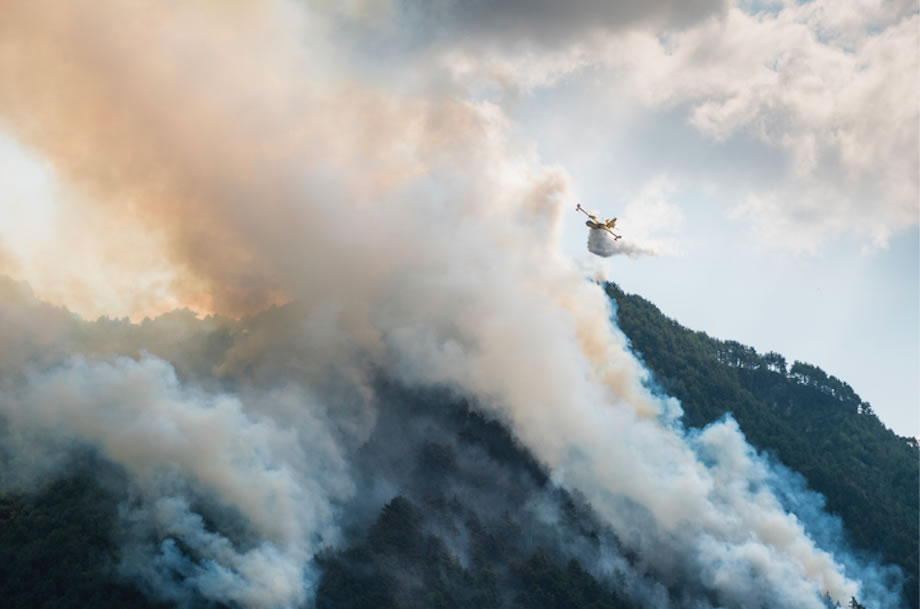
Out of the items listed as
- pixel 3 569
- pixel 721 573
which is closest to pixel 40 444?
pixel 3 569

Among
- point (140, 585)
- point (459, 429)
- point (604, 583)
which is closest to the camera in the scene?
point (140, 585)

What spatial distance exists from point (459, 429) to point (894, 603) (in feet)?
269

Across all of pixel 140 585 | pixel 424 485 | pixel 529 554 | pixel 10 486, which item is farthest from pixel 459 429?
pixel 10 486

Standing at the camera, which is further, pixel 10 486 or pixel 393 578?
pixel 10 486

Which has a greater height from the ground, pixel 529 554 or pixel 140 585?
pixel 529 554

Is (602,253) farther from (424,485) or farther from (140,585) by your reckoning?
(140,585)

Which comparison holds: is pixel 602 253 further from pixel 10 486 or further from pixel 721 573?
pixel 10 486

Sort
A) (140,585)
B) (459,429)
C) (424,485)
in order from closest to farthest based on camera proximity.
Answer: (140,585)
(424,485)
(459,429)

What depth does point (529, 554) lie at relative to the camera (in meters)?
172

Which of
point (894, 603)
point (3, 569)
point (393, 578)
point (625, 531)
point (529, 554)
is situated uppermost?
point (894, 603)

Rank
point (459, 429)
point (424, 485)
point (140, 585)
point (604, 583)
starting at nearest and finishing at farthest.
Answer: point (140, 585)
point (604, 583)
point (424, 485)
point (459, 429)

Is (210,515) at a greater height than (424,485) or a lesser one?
lesser

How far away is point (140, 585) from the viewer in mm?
154250

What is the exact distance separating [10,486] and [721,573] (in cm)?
11940
